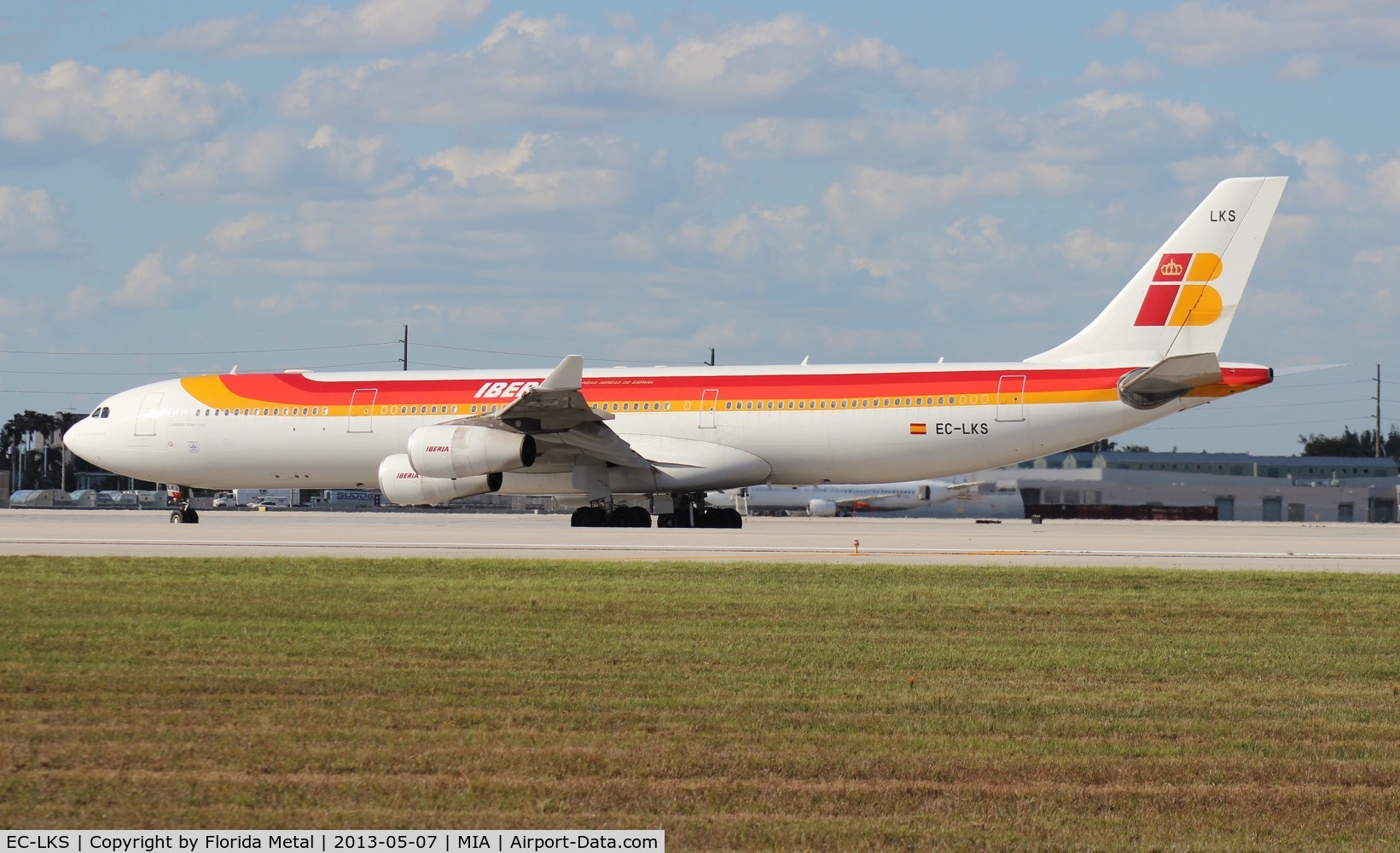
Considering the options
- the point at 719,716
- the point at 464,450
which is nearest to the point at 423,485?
the point at 464,450

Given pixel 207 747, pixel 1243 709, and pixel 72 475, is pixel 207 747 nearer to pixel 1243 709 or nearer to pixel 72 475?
pixel 1243 709

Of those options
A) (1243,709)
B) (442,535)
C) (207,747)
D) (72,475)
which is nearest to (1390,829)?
(1243,709)

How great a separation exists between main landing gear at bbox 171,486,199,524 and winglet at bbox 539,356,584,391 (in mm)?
10564

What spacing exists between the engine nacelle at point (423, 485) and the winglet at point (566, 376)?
7.89ft

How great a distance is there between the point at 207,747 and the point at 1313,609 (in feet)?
34.5

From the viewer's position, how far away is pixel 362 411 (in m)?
33.6

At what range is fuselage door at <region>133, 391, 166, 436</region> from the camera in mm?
35375

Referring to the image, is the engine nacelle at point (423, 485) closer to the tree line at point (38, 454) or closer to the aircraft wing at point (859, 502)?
the aircraft wing at point (859, 502)

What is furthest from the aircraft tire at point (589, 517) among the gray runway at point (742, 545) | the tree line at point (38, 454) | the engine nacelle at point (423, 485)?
the tree line at point (38, 454)

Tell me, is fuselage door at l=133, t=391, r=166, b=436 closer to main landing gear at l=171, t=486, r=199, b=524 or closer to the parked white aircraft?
main landing gear at l=171, t=486, r=199, b=524

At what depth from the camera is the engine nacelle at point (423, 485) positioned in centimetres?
3036

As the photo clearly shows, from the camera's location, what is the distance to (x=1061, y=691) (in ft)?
30.4

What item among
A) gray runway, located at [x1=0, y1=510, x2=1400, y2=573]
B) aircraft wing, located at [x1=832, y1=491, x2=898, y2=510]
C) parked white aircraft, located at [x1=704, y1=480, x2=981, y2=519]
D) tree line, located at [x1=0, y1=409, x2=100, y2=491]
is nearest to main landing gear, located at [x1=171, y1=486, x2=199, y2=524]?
gray runway, located at [x1=0, y1=510, x2=1400, y2=573]

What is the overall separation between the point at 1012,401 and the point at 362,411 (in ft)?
47.2
